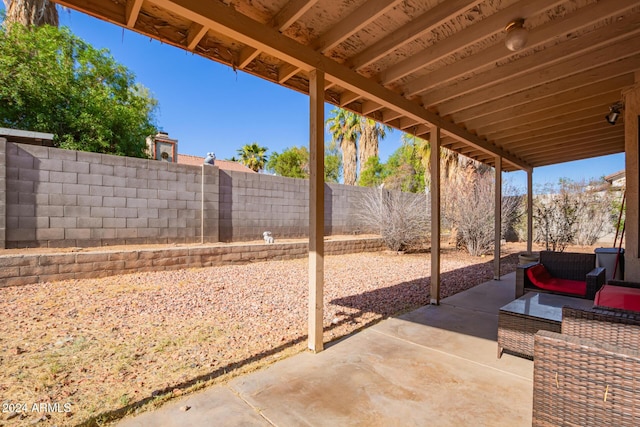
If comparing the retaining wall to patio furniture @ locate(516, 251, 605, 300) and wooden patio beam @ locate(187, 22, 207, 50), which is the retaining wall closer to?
wooden patio beam @ locate(187, 22, 207, 50)

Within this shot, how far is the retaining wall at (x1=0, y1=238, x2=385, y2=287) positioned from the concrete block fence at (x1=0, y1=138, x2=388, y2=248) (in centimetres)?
78

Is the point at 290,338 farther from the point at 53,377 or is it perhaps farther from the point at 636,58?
the point at 636,58

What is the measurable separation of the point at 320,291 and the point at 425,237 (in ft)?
24.9

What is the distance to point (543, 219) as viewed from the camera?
9.87 m

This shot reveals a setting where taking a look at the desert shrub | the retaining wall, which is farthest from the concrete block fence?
the desert shrub

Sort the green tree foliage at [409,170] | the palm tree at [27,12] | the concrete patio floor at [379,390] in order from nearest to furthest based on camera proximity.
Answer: the concrete patio floor at [379,390] < the palm tree at [27,12] < the green tree foliage at [409,170]

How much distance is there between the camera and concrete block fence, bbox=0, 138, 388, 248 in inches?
198

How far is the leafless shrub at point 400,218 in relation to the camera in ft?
29.4

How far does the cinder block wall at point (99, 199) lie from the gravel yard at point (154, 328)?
117 centimetres

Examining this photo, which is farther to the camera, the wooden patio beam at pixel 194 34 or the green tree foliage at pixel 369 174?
the green tree foliage at pixel 369 174

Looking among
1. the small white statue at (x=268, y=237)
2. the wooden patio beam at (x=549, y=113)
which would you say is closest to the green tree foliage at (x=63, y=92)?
the small white statue at (x=268, y=237)

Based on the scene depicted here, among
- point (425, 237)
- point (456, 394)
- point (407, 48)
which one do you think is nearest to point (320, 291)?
point (456, 394)

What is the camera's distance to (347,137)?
19344 millimetres

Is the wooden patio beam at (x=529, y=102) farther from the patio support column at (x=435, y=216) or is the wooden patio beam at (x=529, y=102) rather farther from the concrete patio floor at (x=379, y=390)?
the concrete patio floor at (x=379, y=390)
